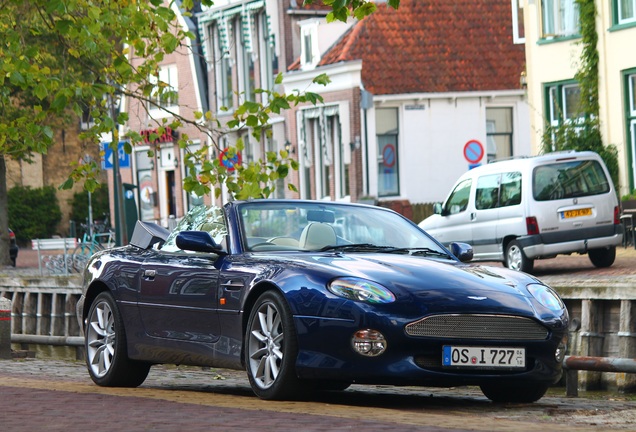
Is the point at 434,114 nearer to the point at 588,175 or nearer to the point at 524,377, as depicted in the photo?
the point at 588,175

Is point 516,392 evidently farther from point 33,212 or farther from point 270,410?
point 33,212

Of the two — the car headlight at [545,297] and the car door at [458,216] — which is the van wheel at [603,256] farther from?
the car headlight at [545,297]

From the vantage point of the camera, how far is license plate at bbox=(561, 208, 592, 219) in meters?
25.3

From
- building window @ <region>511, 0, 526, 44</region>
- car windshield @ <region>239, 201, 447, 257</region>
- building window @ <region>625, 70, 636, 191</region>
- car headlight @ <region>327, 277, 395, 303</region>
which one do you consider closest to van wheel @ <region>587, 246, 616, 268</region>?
building window @ <region>625, 70, 636, 191</region>

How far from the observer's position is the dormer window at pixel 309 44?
152 ft

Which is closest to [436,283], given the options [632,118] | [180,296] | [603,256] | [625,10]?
[180,296]

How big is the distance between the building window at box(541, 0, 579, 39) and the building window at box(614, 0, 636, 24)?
62.7 inches

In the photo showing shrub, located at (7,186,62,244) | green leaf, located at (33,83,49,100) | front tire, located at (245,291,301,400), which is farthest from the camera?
Result: shrub, located at (7,186,62,244)

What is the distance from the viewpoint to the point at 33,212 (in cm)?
→ 7000

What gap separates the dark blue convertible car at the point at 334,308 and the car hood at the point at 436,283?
0.4 inches

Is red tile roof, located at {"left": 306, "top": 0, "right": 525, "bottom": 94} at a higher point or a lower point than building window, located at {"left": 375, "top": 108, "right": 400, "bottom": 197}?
higher

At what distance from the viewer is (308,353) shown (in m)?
9.88

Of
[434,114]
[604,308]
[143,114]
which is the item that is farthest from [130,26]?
[143,114]

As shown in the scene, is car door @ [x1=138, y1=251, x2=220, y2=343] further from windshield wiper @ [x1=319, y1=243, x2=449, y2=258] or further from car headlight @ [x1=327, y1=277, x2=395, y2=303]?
car headlight @ [x1=327, y1=277, x2=395, y2=303]
